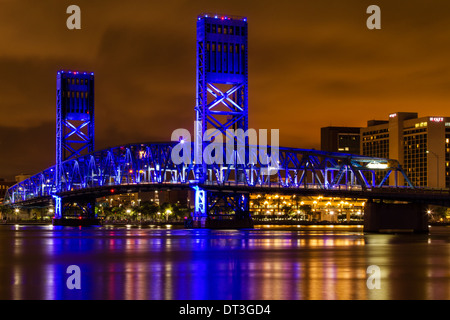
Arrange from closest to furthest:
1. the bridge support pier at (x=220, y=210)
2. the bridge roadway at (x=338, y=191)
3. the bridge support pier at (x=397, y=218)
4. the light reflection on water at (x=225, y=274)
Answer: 1. the light reflection on water at (x=225, y=274)
2. the bridge roadway at (x=338, y=191)
3. the bridge support pier at (x=397, y=218)
4. the bridge support pier at (x=220, y=210)

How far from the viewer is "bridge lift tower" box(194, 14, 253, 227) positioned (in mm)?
124625

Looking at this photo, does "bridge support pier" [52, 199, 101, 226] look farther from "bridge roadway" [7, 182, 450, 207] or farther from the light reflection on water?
the light reflection on water

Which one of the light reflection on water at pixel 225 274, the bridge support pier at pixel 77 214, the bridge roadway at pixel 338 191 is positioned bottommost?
the bridge support pier at pixel 77 214

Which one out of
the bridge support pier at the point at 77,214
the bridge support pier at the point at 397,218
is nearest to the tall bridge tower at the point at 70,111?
the bridge support pier at the point at 77,214

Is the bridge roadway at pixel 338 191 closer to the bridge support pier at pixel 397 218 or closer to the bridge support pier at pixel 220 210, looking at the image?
the bridge support pier at pixel 397 218

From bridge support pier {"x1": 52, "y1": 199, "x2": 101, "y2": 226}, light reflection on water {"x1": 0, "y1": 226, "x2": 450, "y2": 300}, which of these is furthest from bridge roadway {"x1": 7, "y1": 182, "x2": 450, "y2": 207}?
light reflection on water {"x1": 0, "y1": 226, "x2": 450, "y2": 300}

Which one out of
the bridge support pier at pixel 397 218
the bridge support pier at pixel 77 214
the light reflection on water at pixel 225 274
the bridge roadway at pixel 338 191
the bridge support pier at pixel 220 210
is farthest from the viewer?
the bridge support pier at pixel 77 214

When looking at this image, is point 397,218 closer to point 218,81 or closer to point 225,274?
point 218,81

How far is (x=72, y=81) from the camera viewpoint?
184750 mm

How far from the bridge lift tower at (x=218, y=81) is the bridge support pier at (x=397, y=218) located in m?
26.2

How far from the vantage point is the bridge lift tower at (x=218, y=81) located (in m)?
125

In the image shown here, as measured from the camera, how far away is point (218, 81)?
125312mm

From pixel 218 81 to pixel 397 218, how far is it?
3447 cm

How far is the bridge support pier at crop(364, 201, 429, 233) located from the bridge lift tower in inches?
1031
